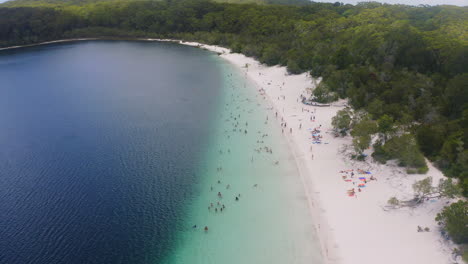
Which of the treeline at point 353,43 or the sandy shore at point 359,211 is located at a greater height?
the treeline at point 353,43

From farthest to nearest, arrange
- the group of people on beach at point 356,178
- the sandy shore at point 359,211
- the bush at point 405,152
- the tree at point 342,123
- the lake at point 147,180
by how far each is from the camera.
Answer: the tree at point 342,123, the bush at point 405,152, the group of people on beach at point 356,178, the lake at point 147,180, the sandy shore at point 359,211

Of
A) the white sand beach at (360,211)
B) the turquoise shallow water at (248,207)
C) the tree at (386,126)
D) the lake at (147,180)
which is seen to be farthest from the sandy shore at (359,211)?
the tree at (386,126)

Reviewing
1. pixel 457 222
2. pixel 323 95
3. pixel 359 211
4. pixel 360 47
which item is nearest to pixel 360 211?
pixel 359 211

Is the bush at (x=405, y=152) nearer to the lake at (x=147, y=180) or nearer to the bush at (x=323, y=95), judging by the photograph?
the lake at (x=147, y=180)

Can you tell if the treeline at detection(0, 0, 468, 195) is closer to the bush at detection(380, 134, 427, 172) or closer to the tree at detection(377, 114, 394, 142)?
the bush at detection(380, 134, 427, 172)

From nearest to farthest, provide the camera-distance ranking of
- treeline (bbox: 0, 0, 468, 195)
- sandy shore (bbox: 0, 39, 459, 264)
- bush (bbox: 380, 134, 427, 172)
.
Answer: sandy shore (bbox: 0, 39, 459, 264)
bush (bbox: 380, 134, 427, 172)
treeline (bbox: 0, 0, 468, 195)

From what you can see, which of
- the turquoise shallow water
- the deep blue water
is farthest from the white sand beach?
the deep blue water

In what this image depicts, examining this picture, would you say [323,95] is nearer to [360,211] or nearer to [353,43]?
[353,43]
